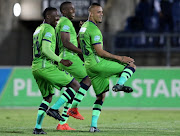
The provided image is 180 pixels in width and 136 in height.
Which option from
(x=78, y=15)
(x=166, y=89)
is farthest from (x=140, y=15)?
(x=166, y=89)

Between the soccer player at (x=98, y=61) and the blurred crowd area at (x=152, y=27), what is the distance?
7977 millimetres

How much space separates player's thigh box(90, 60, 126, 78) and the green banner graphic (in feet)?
22.4

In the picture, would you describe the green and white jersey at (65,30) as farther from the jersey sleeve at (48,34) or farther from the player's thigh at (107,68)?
the player's thigh at (107,68)

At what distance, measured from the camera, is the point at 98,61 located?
783cm

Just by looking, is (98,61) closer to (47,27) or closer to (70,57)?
(70,57)

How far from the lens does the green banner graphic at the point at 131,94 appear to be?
1463 centimetres

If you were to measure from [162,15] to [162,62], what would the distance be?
2.37 meters

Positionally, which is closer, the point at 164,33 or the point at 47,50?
the point at 47,50

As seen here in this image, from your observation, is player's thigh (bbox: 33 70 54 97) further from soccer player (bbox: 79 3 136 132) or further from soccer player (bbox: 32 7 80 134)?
soccer player (bbox: 79 3 136 132)

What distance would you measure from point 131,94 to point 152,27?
393 cm

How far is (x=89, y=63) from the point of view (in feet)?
25.9

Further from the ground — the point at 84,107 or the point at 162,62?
the point at 162,62

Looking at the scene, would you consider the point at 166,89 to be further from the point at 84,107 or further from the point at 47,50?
the point at 47,50

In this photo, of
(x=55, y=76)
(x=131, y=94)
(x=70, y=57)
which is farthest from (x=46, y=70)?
(x=131, y=94)
